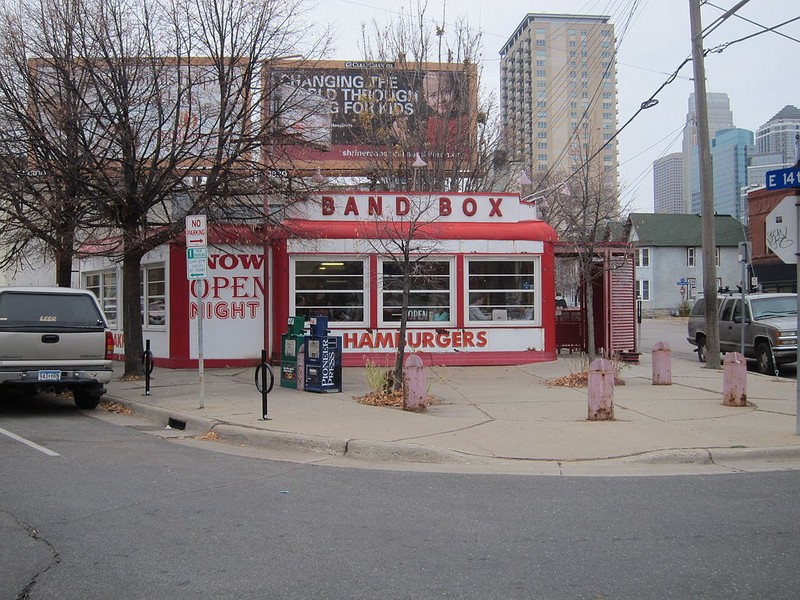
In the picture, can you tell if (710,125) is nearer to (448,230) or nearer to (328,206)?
(448,230)

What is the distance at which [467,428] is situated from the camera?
9773 mm

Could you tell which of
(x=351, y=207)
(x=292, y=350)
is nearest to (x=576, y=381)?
(x=292, y=350)

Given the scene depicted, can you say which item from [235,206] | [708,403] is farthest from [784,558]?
[235,206]

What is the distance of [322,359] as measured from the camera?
12789mm

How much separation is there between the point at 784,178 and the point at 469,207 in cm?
957

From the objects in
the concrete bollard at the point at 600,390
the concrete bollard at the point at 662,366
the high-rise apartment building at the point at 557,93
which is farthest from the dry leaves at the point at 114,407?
the high-rise apartment building at the point at 557,93

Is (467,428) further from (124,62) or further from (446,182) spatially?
(446,182)

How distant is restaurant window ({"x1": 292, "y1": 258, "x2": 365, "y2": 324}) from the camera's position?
17.0 m

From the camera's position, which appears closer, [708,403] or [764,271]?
[708,403]

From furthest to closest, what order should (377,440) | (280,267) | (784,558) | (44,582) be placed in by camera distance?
(280,267) < (377,440) < (784,558) < (44,582)

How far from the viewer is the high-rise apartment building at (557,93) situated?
2700cm

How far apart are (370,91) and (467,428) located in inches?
660

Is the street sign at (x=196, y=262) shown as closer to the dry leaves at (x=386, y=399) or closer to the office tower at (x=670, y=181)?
the dry leaves at (x=386, y=399)

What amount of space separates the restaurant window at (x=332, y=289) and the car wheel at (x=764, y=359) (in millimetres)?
9751
